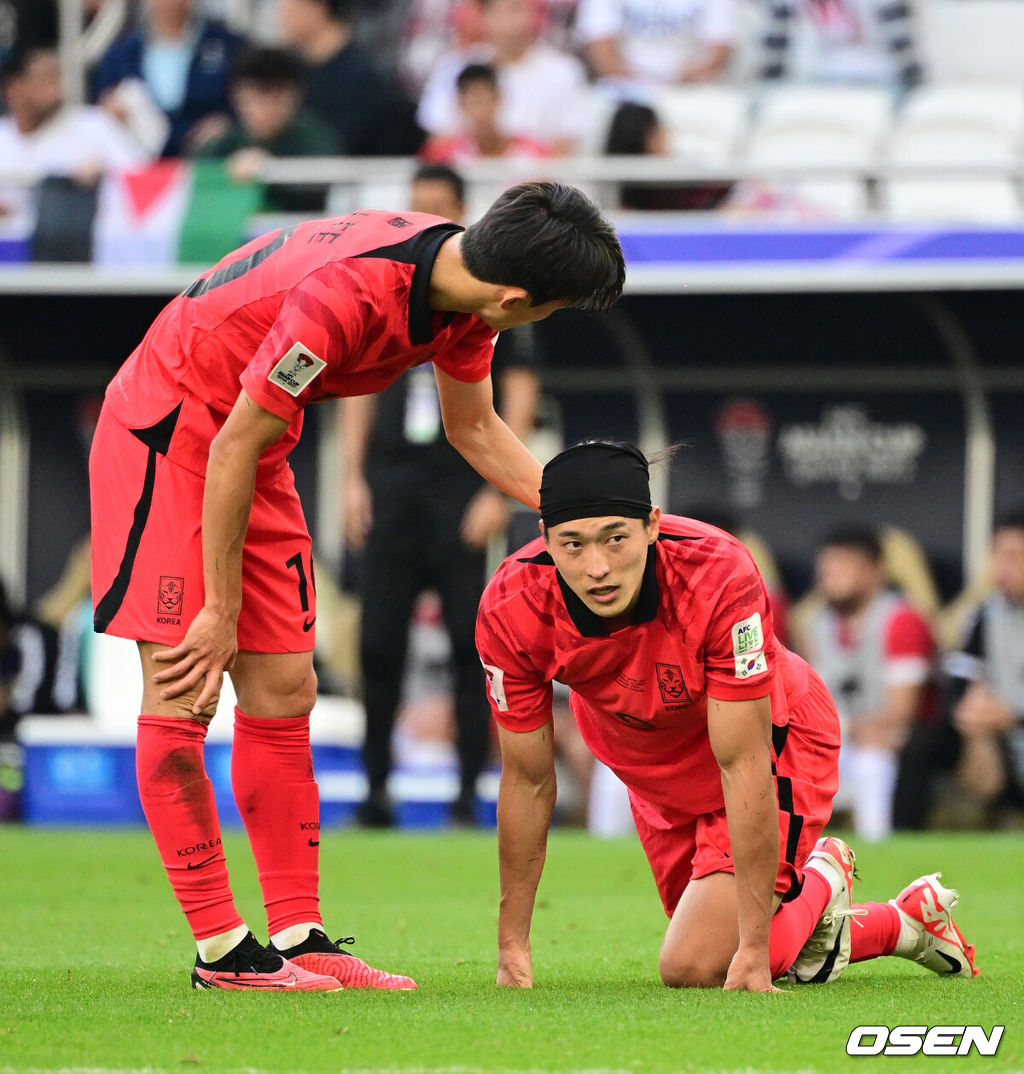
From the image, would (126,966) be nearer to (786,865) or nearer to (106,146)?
(786,865)

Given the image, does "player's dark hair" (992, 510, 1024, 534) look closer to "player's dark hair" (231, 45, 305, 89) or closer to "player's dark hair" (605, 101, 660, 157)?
"player's dark hair" (605, 101, 660, 157)

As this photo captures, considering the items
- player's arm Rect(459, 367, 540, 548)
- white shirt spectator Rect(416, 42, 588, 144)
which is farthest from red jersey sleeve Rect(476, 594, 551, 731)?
white shirt spectator Rect(416, 42, 588, 144)

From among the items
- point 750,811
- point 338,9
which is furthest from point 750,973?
point 338,9

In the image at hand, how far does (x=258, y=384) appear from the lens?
12.6ft

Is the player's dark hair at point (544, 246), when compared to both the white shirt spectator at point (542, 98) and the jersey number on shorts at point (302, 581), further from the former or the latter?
the white shirt spectator at point (542, 98)

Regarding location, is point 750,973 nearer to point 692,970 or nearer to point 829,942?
point 692,970

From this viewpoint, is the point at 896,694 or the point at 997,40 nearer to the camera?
the point at 896,694

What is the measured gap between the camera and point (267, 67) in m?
10.0

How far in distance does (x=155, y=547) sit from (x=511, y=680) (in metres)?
0.82

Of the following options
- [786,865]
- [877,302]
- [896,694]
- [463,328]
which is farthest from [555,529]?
[877,302]

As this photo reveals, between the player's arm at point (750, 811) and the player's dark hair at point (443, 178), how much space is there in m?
4.31

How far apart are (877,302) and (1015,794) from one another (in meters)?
2.98

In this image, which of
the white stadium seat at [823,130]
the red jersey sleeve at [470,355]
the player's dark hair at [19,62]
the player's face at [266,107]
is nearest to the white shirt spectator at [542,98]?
the white stadium seat at [823,130]

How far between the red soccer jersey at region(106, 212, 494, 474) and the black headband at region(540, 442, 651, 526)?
0.41 meters
